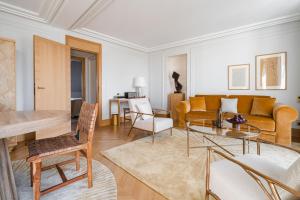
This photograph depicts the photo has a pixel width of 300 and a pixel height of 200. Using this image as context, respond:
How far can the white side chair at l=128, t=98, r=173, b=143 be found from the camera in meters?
Result: 2.95

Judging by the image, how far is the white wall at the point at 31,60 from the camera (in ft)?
10.0

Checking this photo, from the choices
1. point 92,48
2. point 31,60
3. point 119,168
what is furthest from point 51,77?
point 119,168

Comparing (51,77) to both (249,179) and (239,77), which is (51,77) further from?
(239,77)

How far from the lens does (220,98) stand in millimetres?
4000

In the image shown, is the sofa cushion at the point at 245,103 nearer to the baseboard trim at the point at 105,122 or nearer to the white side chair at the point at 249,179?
the white side chair at the point at 249,179

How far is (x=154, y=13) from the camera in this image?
3154mm

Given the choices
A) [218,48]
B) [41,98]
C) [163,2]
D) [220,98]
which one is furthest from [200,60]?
[41,98]

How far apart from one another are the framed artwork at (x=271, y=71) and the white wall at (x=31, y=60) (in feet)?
12.1

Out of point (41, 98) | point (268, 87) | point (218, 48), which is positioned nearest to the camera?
point (41, 98)

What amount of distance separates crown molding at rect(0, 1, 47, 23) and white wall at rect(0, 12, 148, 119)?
0.11 meters

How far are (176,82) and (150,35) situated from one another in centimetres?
180

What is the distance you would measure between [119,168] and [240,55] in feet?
13.1

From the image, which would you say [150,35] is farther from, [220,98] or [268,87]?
[268,87]

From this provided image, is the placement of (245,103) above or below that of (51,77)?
below
